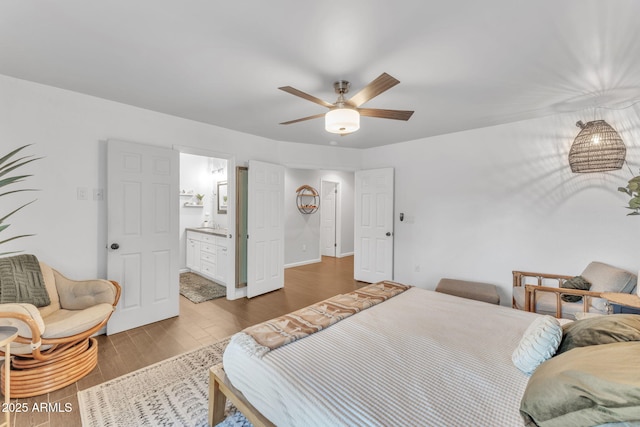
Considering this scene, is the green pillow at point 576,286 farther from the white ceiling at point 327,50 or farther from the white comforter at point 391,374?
the white ceiling at point 327,50

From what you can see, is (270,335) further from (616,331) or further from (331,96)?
(331,96)

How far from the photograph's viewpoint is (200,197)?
219 inches

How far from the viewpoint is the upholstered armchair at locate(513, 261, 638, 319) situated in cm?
238

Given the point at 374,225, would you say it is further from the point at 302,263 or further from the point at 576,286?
the point at 576,286

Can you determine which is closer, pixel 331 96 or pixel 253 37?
pixel 253 37

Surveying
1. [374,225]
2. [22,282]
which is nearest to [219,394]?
[22,282]

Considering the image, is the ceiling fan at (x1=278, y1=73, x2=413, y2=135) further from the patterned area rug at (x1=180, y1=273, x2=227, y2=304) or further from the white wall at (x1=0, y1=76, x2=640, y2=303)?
the patterned area rug at (x1=180, y1=273, x2=227, y2=304)

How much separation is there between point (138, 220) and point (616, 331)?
3.76 metres

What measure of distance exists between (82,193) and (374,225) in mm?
3962

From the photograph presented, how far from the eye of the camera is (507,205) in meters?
3.49

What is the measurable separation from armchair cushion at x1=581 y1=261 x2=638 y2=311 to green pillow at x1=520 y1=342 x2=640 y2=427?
2060 millimetres

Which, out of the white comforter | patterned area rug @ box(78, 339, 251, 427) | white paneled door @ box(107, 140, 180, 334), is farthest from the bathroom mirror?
the white comforter

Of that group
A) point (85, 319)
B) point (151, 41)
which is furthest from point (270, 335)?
point (151, 41)

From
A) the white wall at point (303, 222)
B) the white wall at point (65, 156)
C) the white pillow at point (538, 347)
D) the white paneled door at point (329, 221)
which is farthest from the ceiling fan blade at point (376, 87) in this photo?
the white paneled door at point (329, 221)
